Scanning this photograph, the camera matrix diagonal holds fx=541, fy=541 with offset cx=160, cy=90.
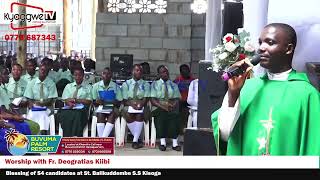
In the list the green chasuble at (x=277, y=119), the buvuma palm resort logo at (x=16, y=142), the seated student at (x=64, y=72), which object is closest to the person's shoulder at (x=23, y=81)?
the seated student at (x=64, y=72)

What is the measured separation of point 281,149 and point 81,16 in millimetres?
20204

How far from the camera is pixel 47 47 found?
74.0 feet

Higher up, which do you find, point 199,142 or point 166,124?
point 199,142

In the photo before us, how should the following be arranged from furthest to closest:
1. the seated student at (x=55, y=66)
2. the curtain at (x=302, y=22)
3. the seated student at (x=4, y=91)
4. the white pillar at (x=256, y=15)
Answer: the seated student at (x=55, y=66) < the seated student at (x=4, y=91) < the white pillar at (x=256, y=15) < the curtain at (x=302, y=22)

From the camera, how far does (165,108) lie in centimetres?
852

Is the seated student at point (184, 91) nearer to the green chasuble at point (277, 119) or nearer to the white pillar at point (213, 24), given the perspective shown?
the white pillar at point (213, 24)

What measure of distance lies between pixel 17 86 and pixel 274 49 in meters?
5.91

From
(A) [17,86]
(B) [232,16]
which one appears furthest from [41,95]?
(B) [232,16]

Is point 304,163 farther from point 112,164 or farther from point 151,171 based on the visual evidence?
point 112,164

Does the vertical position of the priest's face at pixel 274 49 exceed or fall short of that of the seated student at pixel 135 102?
it exceeds it

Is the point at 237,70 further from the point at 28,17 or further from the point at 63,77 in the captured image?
the point at 28,17

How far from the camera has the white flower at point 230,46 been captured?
308cm

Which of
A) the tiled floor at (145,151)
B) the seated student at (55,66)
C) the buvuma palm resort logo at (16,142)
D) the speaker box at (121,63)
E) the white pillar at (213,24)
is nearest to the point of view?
the buvuma palm resort logo at (16,142)

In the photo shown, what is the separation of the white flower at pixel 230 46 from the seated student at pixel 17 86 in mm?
5425
